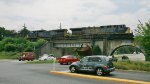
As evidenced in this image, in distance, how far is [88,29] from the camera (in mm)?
60406

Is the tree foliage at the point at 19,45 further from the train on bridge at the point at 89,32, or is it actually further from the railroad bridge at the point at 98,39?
the railroad bridge at the point at 98,39

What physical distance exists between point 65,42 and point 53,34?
31.1ft

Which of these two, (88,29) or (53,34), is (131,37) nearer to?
(88,29)

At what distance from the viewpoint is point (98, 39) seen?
55344mm

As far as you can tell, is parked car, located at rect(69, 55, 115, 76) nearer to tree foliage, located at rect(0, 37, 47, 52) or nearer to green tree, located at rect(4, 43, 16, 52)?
tree foliage, located at rect(0, 37, 47, 52)

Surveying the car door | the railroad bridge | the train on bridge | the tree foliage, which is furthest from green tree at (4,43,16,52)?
the car door

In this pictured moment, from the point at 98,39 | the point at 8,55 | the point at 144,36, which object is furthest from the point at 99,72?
the point at 8,55

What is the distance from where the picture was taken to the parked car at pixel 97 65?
22619mm

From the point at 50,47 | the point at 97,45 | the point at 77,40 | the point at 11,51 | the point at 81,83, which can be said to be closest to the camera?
the point at 81,83

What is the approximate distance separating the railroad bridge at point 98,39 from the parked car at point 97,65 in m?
28.0

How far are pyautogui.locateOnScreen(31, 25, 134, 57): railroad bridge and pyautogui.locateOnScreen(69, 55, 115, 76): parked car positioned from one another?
92.0 ft

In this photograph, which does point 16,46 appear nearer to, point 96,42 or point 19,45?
point 19,45

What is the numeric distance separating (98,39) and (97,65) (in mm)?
32614

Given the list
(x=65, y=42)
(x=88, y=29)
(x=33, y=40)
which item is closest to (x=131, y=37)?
(x=88, y=29)
